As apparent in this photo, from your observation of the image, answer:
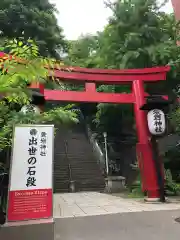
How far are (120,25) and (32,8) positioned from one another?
633 centimetres

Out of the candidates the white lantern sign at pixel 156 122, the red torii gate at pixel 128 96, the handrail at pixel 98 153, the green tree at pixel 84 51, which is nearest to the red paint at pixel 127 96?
the red torii gate at pixel 128 96

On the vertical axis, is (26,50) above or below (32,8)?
below

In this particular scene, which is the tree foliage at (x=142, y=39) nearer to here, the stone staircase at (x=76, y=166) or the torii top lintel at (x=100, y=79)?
the torii top lintel at (x=100, y=79)

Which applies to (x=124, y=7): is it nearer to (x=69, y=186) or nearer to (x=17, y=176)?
(x=69, y=186)

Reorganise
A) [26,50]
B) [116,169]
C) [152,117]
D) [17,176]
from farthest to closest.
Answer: [116,169]
[152,117]
[17,176]
[26,50]

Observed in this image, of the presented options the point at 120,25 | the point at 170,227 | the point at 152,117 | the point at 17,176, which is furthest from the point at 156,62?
the point at 17,176

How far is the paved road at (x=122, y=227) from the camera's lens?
448 centimetres

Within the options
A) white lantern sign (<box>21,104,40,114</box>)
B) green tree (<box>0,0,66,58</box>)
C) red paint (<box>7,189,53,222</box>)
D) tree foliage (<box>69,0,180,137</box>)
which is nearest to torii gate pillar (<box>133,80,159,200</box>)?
tree foliage (<box>69,0,180,137</box>)

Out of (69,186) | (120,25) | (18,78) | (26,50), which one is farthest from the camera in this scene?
(69,186)

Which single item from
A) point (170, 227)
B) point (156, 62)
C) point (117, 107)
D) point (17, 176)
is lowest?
point (170, 227)

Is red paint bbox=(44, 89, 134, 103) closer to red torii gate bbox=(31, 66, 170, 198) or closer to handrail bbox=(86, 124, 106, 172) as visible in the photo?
red torii gate bbox=(31, 66, 170, 198)

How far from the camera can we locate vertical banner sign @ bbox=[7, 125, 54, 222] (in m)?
3.89

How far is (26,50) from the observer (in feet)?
10.2

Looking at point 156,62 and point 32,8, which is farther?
point 32,8
